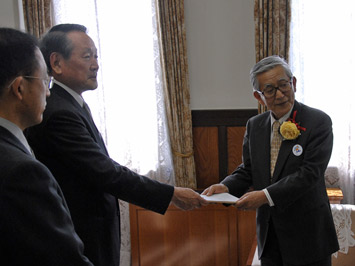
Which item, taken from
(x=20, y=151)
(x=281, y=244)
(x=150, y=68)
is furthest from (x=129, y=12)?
(x=20, y=151)

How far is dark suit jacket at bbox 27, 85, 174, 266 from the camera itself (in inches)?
66.1

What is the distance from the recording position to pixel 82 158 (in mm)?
1693

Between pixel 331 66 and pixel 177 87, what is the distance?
137 centimetres

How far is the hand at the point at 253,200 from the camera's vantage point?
187 cm

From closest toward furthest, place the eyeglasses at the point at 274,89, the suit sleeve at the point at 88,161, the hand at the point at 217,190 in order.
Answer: the suit sleeve at the point at 88,161, the eyeglasses at the point at 274,89, the hand at the point at 217,190

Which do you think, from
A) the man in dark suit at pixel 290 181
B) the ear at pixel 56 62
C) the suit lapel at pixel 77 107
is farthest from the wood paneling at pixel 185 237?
the ear at pixel 56 62

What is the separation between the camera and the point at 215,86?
12.2 feet

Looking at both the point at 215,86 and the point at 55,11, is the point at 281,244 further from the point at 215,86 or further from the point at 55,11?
the point at 55,11

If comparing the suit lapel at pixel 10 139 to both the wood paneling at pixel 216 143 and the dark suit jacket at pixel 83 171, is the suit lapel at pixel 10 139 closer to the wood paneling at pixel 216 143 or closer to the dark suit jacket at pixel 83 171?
the dark suit jacket at pixel 83 171

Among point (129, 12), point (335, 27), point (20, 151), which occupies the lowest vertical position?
point (20, 151)

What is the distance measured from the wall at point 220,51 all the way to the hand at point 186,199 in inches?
70.1

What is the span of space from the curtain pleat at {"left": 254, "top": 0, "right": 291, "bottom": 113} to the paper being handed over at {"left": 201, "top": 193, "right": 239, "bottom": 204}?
5.73 ft

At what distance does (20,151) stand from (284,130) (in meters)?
1.24

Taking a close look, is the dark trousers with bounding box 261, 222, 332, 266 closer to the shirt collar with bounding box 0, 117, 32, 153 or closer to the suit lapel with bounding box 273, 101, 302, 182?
the suit lapel with bounding box 273, 101, 302, 182
